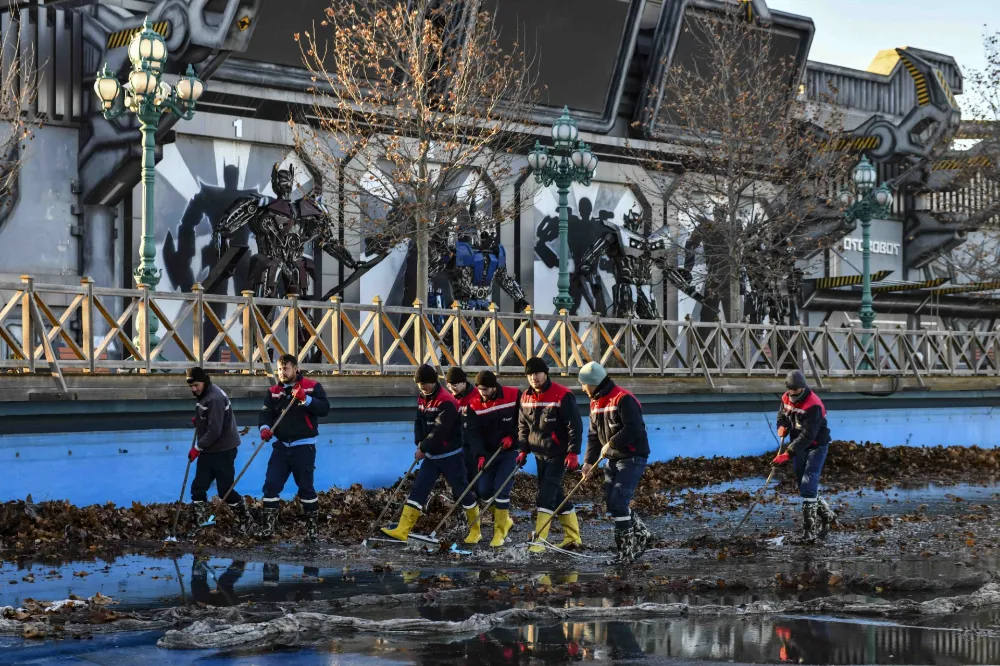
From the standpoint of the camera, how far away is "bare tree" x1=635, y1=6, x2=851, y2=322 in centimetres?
3600

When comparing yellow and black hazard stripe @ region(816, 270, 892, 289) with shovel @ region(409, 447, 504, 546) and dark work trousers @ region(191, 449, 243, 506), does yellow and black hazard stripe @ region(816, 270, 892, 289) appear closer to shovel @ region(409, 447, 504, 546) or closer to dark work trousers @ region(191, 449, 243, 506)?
shovel @ region(409, 447, 504, 546)

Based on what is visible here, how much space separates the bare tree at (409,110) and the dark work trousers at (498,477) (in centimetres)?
1132

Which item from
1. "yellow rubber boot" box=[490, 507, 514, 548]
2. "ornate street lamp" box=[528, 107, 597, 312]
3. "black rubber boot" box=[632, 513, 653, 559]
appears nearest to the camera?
"black rubber boot" box=[632, 513, 653, 559]

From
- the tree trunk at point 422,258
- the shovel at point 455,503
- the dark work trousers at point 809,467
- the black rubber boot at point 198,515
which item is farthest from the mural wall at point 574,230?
the shovel at point 455,503

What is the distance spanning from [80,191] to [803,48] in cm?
2254

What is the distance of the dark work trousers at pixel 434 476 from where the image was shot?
48.8 ft

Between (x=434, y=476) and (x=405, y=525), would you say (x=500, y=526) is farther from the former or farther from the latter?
(x=405, y=525)

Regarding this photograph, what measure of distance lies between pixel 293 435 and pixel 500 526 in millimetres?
2509

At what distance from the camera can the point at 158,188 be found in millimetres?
29578

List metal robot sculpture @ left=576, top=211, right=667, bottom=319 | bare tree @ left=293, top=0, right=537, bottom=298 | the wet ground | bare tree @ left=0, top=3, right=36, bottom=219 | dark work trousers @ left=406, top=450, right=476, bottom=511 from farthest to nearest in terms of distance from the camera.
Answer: metal robot sculpture @ left=576, top=211, right=667, bottom=319 → bare tree @ left=293, top=0, right=537, bottom=298 → bare tree @ left=0, top=3, right=36, bottom=219 → dark work trousers @ left=406, top=450, right=476, bottom=511 → the wet ground

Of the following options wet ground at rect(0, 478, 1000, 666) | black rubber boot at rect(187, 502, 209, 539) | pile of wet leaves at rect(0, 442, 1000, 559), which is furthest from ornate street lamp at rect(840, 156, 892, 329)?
black rubber boot at rect(187, 502, 209, 539)

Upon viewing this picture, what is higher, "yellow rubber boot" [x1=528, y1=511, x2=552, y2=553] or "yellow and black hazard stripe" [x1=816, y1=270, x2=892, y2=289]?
"yellow and black hazard stripe" [x1=816, y1=270, x2=892, y2=289]

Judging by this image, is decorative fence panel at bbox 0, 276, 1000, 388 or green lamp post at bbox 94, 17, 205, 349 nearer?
decorative fence panel at bbox 0, 276, 1000, 388

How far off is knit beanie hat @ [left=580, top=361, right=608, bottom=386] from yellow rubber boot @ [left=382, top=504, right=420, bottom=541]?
8.54 ft
